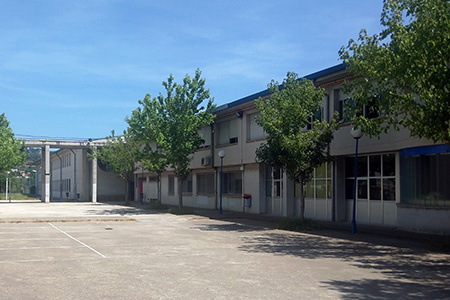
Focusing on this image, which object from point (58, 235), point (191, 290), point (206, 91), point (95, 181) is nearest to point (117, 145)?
point (95, 181)

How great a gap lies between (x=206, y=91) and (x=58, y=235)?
53.5ft

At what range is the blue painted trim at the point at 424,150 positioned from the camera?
17781mm

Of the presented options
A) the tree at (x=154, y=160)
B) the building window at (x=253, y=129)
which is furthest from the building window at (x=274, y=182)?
the tree at (x=154, y=160)

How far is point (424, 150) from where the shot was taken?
1855 centimetres

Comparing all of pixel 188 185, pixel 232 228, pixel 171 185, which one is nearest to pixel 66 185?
pixel 171 185

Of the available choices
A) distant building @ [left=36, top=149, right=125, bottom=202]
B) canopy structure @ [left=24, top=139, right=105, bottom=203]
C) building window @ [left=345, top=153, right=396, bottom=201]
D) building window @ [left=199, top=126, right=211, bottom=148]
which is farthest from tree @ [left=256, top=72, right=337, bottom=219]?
distant building @ [left=36, top=149, right=125, bottom=202]

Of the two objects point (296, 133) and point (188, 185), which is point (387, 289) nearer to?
point (296, 133)

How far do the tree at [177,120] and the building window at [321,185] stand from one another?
332 inches

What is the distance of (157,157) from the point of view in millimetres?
31922

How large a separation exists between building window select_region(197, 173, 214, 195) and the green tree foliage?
19.5 m

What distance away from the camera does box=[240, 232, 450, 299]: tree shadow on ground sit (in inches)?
350

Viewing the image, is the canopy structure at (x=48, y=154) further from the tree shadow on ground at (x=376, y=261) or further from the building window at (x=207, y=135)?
the tree shadow on ground at (x=376, y=261)

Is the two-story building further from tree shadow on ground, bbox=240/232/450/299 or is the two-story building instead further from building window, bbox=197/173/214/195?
tree shadow on ground, bbox=240/232/450/299

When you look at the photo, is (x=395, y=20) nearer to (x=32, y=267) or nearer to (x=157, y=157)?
(x=32, y=267)
